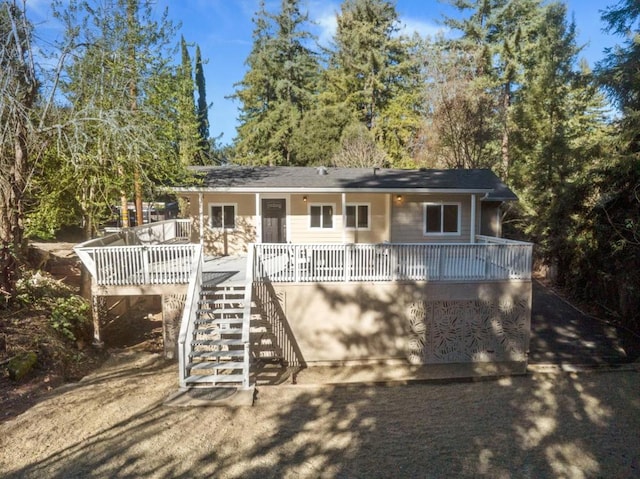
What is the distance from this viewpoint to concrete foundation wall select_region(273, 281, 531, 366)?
9.39 m

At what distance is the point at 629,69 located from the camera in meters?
11.2

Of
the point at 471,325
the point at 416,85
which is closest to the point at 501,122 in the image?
the point at 416,85

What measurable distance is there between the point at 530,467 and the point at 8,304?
10575 millimetres

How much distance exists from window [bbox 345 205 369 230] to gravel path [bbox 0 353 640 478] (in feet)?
20.0

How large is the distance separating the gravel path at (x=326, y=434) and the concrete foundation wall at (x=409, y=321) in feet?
4.98

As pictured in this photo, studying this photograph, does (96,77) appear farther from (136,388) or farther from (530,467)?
(530,467)

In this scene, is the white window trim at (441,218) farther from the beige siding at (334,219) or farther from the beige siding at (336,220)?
the beige siding at (336,220)

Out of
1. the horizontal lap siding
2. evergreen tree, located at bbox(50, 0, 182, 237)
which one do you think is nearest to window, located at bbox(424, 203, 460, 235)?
the horizontal lap siding

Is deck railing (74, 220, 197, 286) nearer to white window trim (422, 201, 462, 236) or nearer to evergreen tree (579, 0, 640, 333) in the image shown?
white window trim (422, 201, 462, 236)

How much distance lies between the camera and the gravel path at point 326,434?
5258mm

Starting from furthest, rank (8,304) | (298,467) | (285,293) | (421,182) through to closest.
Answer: (421,182), (285,293), (8,304), (298,467)

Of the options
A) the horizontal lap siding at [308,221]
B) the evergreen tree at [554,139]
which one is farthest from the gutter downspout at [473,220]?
the horizontal lap siding at [308,221]

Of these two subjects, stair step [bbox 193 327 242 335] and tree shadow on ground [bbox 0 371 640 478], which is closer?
tree shadow on ground [bbox 0 371 640 478]

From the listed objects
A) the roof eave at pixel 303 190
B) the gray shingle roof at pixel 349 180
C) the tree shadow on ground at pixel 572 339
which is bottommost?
the tree shadow on ground at pixel 572 339
